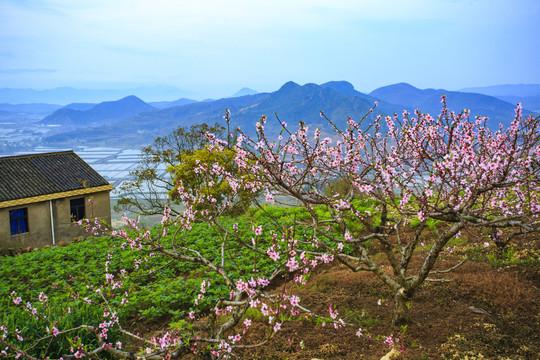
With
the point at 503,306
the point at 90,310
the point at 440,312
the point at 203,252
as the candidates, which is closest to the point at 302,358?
the point at 440,312

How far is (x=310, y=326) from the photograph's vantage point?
5430 mm

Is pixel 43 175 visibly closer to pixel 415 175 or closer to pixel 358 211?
pixel 358 211

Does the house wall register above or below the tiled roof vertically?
below

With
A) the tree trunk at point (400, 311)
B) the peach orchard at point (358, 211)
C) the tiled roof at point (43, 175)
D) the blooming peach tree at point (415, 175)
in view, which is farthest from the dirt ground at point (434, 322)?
the tiled roof at point (43, 175)

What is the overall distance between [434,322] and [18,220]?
20.7 meters

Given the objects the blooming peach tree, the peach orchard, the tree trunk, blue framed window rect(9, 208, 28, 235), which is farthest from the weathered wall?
the tree trunk

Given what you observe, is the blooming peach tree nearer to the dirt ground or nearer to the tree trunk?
the tree trunk

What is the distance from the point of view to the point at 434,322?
5.11 m

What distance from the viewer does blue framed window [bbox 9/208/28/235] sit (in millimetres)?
18702

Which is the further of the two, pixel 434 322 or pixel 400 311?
pixel 434 322

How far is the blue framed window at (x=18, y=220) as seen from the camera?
18702 mm

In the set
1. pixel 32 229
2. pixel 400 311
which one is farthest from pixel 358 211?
pixel 32 229

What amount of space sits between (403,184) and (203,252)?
7.55m

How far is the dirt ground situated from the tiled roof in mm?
18410
